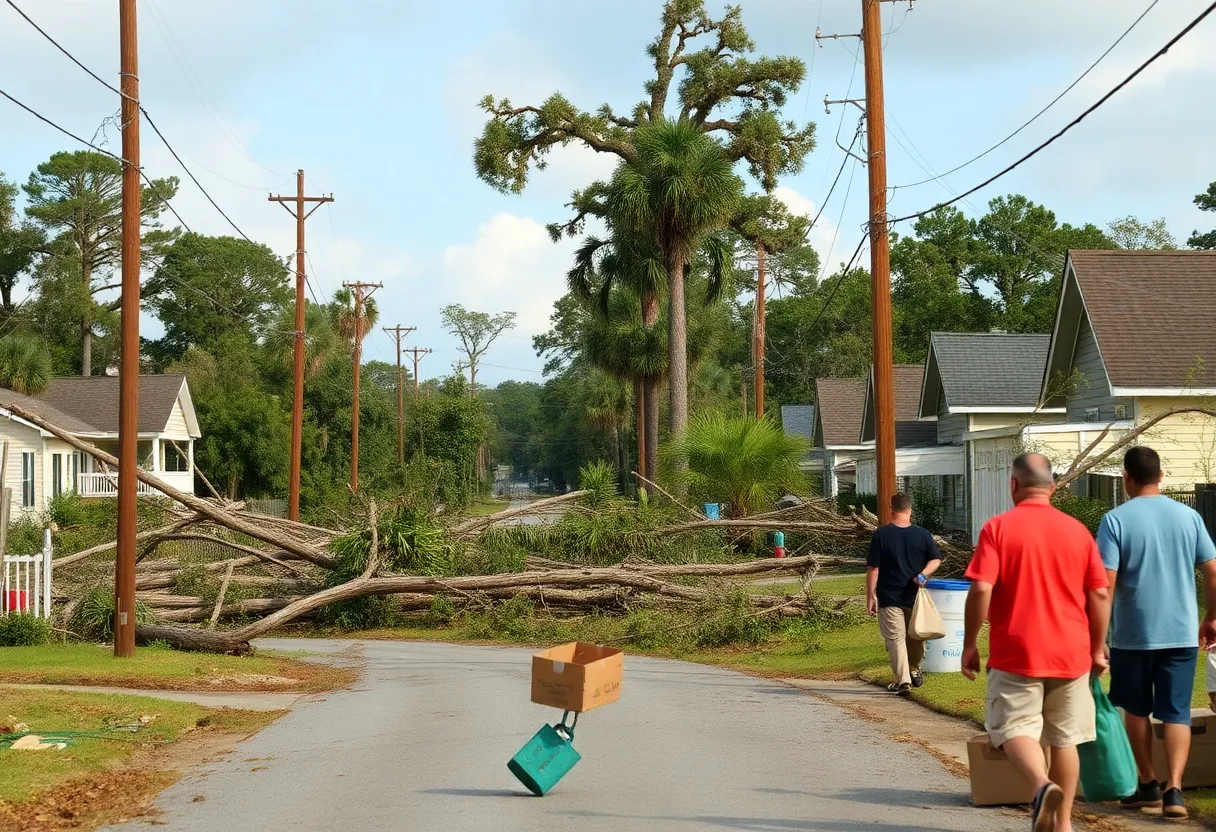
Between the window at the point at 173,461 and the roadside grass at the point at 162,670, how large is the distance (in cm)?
3836

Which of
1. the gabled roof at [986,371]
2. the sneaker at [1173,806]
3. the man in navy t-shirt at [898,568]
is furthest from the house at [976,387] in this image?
the sneaker at [1173,806]

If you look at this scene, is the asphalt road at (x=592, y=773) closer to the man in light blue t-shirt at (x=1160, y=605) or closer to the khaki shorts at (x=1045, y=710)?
the khaki shorts at (x=1045, y=710)

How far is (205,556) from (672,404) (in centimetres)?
1463

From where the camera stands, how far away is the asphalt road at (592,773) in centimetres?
728

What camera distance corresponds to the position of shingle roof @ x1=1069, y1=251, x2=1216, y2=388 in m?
24.2

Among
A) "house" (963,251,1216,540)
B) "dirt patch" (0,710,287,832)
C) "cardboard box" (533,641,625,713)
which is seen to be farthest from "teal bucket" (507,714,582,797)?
"house" (963,251,1216,540)

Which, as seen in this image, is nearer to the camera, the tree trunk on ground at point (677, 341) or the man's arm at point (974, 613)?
the man's arm at point (974, 613)

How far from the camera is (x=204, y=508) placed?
20.4 metres

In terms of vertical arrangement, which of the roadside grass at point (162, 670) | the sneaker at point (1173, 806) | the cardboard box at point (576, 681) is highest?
the cardboard box at point (576, 681)

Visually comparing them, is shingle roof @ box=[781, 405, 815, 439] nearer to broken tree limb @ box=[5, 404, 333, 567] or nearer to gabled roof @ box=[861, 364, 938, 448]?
gabled roof @ box=[861, 364, 938, 448]

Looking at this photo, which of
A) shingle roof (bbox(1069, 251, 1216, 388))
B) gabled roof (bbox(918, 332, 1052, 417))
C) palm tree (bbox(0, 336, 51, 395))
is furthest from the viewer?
palm tree (bbox(0, 336, 51, 395))

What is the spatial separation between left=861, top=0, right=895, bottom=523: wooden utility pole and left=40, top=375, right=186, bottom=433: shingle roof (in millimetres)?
35039

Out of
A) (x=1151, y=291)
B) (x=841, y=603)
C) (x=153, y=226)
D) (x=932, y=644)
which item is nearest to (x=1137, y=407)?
(x=1151, y=291)

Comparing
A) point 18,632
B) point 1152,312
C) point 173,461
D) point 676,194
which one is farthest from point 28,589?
point 173,461
